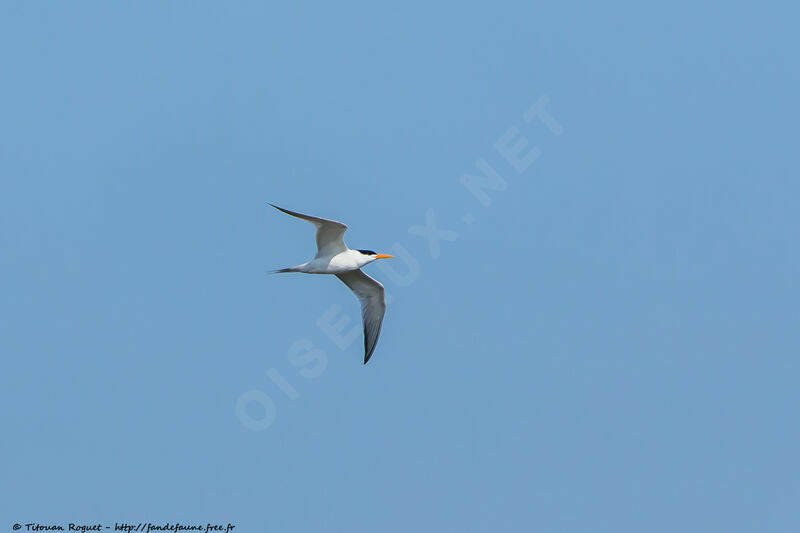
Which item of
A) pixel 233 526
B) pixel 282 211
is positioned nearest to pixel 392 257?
pixel 282 211

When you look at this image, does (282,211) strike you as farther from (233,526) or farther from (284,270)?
(233,526)

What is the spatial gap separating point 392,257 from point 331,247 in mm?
1786

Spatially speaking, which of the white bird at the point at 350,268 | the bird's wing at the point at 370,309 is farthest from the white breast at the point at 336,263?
the bird's wing at the point at 370,309

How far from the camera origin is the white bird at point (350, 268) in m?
19.6

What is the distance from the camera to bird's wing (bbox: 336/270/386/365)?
2205 centimetres

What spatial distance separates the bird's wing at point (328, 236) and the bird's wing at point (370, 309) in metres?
1.68

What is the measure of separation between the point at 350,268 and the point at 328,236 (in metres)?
1.14

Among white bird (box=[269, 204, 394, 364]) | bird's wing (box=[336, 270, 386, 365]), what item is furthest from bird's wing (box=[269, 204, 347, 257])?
bird's wing (box=[336, 270, 386, 365])

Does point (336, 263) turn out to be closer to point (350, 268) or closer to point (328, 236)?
point (350, 268)

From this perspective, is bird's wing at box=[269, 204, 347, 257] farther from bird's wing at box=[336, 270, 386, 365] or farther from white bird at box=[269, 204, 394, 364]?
bird's wing at box=[336, 270, 386, 365]

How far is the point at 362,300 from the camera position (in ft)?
73.0

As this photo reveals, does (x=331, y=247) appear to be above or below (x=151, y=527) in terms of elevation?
above

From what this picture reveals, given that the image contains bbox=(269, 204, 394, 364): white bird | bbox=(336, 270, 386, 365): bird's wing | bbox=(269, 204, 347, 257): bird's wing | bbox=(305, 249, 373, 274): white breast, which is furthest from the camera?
bbox=(336, 270, 386, 365): bird's wing

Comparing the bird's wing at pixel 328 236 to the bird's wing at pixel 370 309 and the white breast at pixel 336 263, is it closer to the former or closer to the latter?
the white breast at pixel 336 263
